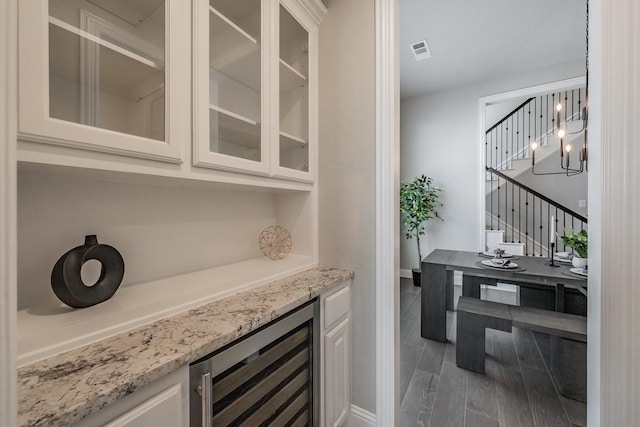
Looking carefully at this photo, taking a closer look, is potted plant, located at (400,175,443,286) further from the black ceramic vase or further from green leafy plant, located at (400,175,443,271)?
the black ceramic vase

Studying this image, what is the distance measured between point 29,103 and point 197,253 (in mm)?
853

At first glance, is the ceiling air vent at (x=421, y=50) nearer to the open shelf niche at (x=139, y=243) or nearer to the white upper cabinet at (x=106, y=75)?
the open shelf niche at (x=139, y=243)

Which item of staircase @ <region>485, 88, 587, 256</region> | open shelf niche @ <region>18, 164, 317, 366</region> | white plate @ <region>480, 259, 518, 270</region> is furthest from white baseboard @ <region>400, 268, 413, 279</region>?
open shelf niche @ <region>18, 164, 317, 366</region>

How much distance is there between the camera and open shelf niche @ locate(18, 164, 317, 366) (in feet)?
2.48

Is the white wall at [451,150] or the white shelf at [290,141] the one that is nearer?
the white shelf at [290,141]

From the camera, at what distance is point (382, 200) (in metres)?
1.38

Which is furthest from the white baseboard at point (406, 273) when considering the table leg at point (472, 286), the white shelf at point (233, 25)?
the white shelf at point (233, 25)

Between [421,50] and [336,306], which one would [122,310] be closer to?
[336,306]

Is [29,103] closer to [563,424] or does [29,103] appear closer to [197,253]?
[197,253]

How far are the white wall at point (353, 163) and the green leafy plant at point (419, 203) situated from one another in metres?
2.73

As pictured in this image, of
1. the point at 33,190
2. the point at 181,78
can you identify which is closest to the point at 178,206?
the point at 33,190

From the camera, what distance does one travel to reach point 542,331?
1725mm

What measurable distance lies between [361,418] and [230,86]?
6.14ft

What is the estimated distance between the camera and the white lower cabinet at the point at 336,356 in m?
1.23
